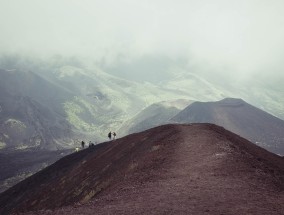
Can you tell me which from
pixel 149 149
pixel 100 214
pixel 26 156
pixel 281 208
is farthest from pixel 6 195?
pixel 26 156

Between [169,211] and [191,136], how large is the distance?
22509mm

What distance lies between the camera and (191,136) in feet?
139

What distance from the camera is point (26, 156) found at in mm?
178625

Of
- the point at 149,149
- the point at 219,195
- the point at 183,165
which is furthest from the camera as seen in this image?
the point at 149,149

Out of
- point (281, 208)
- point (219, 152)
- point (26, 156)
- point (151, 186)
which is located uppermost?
point (26, 156)

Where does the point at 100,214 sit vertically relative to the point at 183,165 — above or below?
below

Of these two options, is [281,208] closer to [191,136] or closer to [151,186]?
[151,186]

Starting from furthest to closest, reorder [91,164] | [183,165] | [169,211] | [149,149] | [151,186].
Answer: [91,164] → [149,149] → [183,165] → [151,186] → [169,211]

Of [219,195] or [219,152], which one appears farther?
[219,152]

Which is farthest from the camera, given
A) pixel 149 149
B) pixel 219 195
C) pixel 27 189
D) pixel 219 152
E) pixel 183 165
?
pixel 27 189

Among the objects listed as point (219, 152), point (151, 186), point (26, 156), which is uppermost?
point (26, 156)

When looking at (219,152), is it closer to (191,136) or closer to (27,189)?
(191,136)

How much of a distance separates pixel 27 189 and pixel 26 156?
114586 millimetres

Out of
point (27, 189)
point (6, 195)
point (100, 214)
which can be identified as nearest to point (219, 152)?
point (100, 214)
